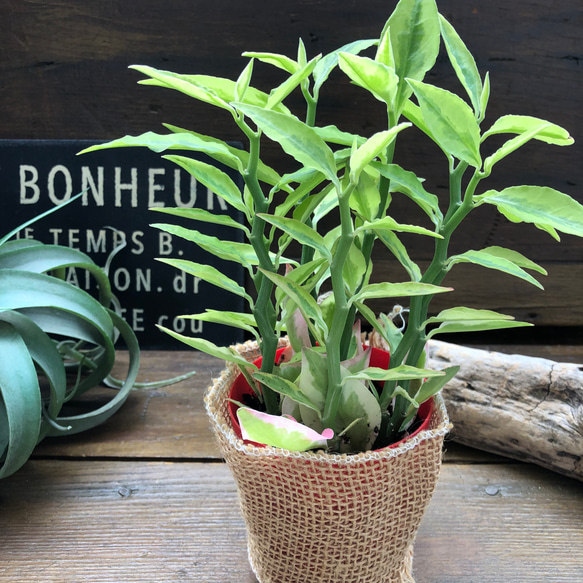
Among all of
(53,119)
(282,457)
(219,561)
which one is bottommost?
(219,561)

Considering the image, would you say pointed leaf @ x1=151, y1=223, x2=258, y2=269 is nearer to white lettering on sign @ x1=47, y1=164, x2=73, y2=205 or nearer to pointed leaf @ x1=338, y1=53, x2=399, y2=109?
pointed leaf @ x1=338, y1=53, x2=399, y2=109

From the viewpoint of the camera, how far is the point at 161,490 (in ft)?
1.51

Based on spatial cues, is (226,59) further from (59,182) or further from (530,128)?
(530,128)

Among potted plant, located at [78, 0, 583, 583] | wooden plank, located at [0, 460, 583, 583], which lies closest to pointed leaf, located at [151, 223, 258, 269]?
potted plant, located at [78, 0, 583, 583]

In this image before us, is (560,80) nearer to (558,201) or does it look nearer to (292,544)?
(558,201)

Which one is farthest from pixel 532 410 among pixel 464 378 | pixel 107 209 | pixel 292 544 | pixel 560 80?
pixel 107 209

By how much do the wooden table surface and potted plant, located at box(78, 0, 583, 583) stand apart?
0.24 ft

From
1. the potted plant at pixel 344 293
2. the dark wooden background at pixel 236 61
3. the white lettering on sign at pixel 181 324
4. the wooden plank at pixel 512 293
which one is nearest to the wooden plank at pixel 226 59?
the dark wooden background at pixel 236 61

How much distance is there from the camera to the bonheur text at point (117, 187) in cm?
64

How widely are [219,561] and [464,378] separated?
271mm

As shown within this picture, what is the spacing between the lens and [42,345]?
0.46m

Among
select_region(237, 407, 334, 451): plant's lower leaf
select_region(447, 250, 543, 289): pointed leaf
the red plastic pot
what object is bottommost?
the red plastic pot

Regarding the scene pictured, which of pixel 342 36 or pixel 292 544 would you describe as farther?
pixel 342 36

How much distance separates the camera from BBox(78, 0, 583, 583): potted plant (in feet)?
0.81
